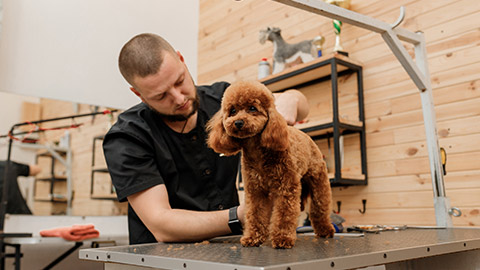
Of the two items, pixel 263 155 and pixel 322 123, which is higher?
pixel 322 123

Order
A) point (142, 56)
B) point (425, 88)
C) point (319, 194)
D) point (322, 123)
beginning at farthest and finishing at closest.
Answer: point (322, 123), point (425, 88), point (142, 56), point (319, 194)

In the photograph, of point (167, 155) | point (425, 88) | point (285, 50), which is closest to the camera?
point (167, 155)

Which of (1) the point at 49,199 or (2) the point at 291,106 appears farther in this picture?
(1) the point at 49,199

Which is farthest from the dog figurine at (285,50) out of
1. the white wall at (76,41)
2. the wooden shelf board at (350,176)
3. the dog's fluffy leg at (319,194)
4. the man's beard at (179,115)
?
the dog's fluffy leg at (319,194)

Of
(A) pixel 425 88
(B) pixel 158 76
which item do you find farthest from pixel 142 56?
(A) pixel 425 88

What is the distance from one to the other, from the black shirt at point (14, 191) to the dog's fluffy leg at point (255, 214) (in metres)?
2.46

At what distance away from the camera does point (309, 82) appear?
8.81 feet

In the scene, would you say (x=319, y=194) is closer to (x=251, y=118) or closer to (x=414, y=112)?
(x=251, y=118)

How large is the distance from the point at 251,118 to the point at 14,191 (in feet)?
8.84

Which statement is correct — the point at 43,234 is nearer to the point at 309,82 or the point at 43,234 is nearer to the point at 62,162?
the point at 62,162

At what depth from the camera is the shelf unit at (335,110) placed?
2.20m

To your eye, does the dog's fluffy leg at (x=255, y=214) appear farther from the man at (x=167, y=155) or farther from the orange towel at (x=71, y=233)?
the orange towel at (x=71, y=233)

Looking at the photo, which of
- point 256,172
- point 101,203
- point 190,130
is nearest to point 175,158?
point 190,130

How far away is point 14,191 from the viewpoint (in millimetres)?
2900
